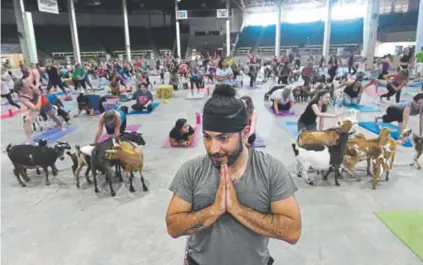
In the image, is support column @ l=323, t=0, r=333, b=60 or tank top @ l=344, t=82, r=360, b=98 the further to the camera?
support column @ l=323, t=0, r=333, b=60

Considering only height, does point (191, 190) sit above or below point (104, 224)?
above

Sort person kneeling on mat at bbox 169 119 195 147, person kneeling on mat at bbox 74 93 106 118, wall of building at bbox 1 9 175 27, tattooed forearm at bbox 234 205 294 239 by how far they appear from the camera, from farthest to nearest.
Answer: wall of building at bbox 1 9 175 27 → person kneeling on mat at bbox 74 93 106 118 → person kneeling on mat at bbox 169 119 195 147 → tattooed forearm at bbox 234 205 294 239

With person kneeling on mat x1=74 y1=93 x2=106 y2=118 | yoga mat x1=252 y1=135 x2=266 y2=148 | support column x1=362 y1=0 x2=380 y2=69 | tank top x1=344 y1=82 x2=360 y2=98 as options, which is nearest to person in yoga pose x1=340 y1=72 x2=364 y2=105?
tank top x1=344 y1=82 x2=360 y2=98

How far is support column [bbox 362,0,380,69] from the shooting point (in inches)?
720

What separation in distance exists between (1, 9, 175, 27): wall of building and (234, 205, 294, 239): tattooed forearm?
1242 inches

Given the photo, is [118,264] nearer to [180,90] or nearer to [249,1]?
[180,90]

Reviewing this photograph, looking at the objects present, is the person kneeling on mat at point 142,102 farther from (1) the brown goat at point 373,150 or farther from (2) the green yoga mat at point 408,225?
(2) the green yoga mat at point 408,225

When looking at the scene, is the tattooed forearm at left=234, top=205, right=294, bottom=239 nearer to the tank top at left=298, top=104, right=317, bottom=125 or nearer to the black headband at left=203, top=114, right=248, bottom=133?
the black headband at left=203, top=114, right=248, bottom=133

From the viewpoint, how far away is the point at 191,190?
1.30 m

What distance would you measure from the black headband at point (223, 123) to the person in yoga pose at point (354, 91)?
869 cm

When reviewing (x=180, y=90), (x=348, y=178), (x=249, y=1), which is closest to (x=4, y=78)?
(x=180, y=90)

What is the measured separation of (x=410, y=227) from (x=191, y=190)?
284 cm

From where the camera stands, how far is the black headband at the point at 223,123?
1.22 metres

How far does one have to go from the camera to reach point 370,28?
738 inches
